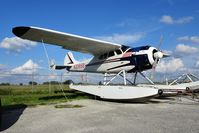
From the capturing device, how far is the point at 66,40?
Answer: 1492 centimetres

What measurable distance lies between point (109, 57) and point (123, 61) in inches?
60.6

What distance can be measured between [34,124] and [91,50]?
10812 millimetres

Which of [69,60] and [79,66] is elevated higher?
[69,60]

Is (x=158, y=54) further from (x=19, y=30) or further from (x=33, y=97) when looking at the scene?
(x=33, y=97)

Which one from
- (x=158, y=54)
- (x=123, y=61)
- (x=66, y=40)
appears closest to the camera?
(x=158, y=54)

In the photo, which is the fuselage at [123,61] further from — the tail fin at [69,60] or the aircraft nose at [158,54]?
the tail fin at [69,60]

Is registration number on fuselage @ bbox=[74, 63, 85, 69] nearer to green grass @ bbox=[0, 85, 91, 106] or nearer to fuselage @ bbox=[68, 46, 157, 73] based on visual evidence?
fuselage @ bbox=[68, 46, 157, 73]

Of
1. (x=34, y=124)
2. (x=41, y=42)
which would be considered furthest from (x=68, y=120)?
(x=41, y=42)

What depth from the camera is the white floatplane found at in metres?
12.7

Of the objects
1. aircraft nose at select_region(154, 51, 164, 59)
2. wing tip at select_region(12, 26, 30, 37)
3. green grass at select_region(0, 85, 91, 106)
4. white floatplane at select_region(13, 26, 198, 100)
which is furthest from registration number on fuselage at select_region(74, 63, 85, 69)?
wing tip at select_region(12, 26, 30, 37)

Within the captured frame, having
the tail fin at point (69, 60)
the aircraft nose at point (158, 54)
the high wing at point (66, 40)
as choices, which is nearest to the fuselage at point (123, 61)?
the aircraft nose at point (158, 54)

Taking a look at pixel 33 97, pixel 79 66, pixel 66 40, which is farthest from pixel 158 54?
pixel 33 97

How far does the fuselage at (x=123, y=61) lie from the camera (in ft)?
47.5

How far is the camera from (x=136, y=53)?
48.6 feet
